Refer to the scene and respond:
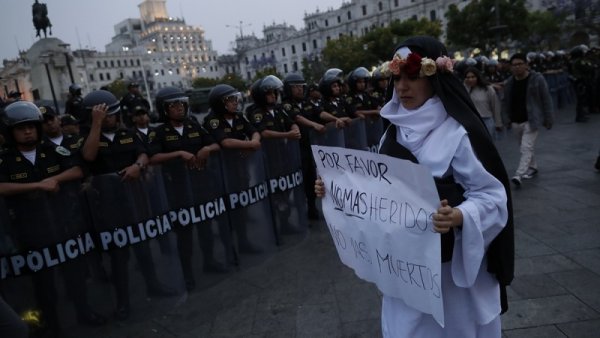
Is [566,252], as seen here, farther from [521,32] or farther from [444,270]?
[521,32]

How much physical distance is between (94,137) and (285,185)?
95.5 inches

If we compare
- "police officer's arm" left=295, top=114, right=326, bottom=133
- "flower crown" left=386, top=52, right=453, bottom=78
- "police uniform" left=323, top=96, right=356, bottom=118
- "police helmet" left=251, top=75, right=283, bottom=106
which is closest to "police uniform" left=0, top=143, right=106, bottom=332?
"police helmet" left=251, top=75, right=283, bottom=106

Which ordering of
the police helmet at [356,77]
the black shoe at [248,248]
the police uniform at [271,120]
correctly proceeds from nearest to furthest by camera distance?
the black shoe at [248,248], the police uniform at [271,120], the police helmet at [356,77]

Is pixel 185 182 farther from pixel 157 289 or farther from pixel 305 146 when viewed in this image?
pixel 305 146

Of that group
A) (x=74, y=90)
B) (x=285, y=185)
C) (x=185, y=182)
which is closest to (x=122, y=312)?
(x=185, y=182)

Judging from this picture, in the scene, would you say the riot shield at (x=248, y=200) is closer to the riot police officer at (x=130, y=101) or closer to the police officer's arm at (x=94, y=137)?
the police officer's arm at (x=94, y=137)

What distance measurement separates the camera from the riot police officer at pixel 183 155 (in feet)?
14.1

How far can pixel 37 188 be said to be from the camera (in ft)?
11.2

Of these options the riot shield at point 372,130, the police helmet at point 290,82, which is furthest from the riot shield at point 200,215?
Result: the riot shield at point 372,130

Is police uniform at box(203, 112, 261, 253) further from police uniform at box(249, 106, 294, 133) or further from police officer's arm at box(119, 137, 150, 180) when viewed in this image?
police officer's arm at box(119, 137, 150, 180)

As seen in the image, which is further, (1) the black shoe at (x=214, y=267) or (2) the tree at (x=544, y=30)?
(2) the tree at (x=544, y=30)

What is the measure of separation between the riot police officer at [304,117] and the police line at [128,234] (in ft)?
4.13

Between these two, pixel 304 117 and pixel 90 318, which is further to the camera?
pixel 304 117

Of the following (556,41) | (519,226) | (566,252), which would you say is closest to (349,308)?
(566,252)
